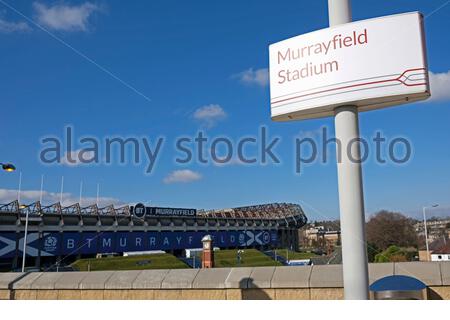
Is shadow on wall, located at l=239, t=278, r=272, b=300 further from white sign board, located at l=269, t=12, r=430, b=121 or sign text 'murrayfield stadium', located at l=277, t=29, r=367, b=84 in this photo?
sign text 'murrayfield stadium', located at l=277, t=29, r=367, b=84

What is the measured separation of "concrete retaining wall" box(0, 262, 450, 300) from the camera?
8266 millimetres

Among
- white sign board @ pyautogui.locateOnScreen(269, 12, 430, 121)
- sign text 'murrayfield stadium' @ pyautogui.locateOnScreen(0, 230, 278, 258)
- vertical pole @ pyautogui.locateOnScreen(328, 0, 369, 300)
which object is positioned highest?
white sign board @ pyautogui.locateOnScreen(269, 12, 430, 121)

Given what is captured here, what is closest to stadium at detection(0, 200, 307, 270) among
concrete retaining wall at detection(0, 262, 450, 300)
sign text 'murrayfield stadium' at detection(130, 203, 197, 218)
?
sign text 'murrayfield stadium' at detection(130, 203, 197, 218)

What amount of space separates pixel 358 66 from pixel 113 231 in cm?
6086

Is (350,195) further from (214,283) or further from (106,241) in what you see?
(106,241)

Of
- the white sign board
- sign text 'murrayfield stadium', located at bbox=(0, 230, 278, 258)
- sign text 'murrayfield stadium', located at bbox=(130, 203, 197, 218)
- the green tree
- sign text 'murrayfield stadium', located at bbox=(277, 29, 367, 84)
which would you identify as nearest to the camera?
the white sign board

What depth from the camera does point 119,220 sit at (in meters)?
65.1

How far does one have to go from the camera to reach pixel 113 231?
63531 mm

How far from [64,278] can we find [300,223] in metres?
107

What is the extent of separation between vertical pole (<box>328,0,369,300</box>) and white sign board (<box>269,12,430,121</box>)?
1.25 feet

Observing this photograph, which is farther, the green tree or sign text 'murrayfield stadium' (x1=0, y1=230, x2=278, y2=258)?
the green tree

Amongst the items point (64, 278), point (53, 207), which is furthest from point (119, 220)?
point (64, 278)

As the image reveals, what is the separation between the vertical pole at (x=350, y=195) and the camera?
294 inches
